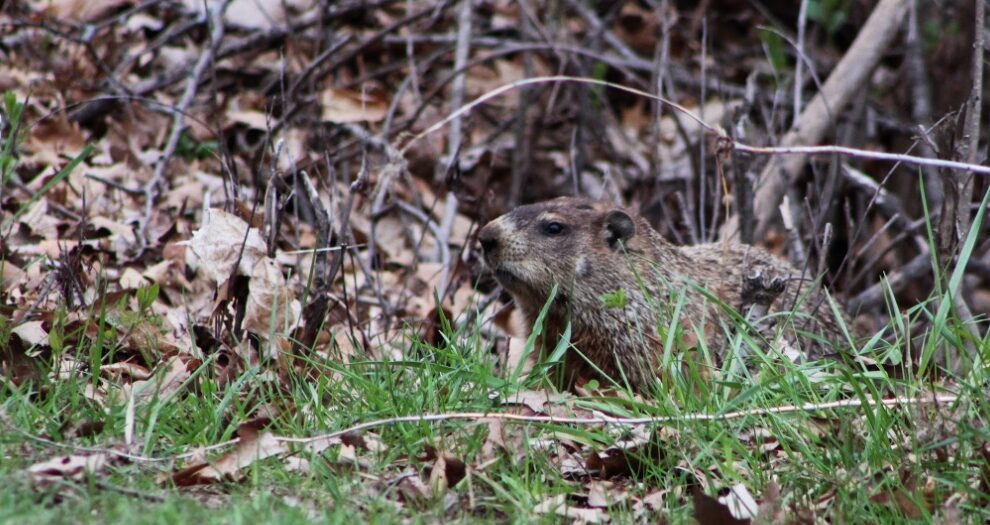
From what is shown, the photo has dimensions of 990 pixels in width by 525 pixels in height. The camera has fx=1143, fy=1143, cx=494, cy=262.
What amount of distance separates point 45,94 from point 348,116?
1985 mm

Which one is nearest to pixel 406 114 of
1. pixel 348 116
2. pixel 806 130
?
pixel 348 116

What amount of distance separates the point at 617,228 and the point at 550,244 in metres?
0.35

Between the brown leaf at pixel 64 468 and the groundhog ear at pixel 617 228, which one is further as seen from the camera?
the groundhog ear at pixel 617 228

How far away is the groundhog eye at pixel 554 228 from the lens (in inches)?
214

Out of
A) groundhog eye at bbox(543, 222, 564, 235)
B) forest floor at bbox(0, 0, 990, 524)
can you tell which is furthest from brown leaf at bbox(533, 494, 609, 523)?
groundhog eye at bbox(543, 222, 564, 235)

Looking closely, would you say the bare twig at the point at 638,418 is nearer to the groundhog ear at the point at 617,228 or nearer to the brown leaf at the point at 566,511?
the brown leaf at the point at 566,511

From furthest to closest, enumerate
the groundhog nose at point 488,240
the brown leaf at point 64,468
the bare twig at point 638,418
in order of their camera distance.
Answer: the groundhog nose at point 488,240 < the bare twig at point 638,418 < the brown leaf at point 64,468

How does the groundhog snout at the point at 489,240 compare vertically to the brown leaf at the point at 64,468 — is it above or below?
below

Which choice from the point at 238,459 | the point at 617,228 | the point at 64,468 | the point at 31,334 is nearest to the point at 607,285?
the point at 617,228

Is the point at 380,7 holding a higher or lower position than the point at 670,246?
higher

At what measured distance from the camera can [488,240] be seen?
5.29m

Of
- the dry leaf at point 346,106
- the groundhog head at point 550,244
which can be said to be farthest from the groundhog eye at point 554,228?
the dry leaf at point 346,106

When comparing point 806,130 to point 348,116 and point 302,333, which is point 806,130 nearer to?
point 348,116

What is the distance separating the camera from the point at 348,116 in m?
7.74
